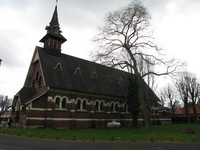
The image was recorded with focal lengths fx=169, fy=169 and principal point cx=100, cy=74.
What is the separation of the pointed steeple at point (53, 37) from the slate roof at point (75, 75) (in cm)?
177

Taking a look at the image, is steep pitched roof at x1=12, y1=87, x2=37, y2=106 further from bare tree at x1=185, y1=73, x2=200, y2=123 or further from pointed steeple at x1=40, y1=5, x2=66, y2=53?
bare tree at x1=185, y1=73, x2=200, y2=123

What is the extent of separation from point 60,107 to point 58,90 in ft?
9.08

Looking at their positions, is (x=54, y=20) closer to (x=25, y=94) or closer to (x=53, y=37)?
(x=53, y=37)

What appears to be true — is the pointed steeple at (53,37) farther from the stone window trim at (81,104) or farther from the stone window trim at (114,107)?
the stone window trim at (114,107)

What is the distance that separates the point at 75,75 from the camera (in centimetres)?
3164

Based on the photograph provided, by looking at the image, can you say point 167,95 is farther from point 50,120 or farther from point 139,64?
point 50,120

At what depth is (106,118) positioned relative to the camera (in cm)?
3238

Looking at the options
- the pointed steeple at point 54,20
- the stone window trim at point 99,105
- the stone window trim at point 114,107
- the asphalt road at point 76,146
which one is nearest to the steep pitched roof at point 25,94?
the stone window trim at point 99,105

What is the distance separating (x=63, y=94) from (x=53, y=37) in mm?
12388

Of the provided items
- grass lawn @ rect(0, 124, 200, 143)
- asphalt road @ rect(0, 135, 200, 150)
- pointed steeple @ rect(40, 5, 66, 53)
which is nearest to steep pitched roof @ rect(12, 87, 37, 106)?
grass lawn @ rect(0, 124, 200, 143)

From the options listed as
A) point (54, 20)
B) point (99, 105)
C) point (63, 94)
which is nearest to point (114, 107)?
point (99, 105)

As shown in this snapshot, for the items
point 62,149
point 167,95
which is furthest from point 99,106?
point 167,95

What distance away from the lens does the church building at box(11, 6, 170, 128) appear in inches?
996

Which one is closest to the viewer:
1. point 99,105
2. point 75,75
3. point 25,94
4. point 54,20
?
point 25,94
